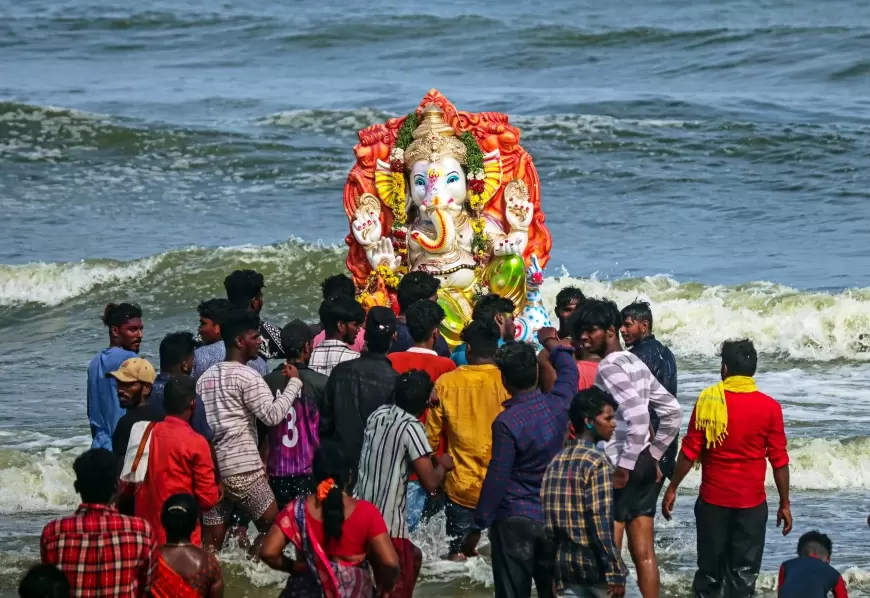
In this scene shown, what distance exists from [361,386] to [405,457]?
91 centimetres

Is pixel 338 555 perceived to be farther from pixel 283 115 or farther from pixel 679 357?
pixel 283 115

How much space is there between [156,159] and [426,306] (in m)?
19.2

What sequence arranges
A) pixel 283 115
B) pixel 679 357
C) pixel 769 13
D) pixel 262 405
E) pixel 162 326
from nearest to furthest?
1. pixel 262 405
2. pixel 679 357
3. pixel 162 326
4. pixel 283 115
5. pixel 769 13

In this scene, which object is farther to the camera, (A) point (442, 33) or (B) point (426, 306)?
(A) point (442, 33)

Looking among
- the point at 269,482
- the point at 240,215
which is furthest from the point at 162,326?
the point at 269,482

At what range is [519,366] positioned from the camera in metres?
6.68

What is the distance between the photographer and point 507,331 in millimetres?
8297

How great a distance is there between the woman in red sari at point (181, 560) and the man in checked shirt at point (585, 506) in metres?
1.42

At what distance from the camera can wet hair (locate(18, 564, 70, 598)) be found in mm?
5250

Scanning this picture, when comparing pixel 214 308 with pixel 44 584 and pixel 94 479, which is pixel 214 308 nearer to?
pixel 94 479

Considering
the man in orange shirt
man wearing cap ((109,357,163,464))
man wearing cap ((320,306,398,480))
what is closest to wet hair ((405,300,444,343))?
the man in orange shirt

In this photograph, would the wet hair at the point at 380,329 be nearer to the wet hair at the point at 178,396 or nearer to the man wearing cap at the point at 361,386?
the man wearing cap at the point at 361,386

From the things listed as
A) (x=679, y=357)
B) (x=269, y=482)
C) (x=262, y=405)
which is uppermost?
(x=262, y=405)

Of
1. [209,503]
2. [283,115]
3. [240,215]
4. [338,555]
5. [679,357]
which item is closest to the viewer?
[338,555]
